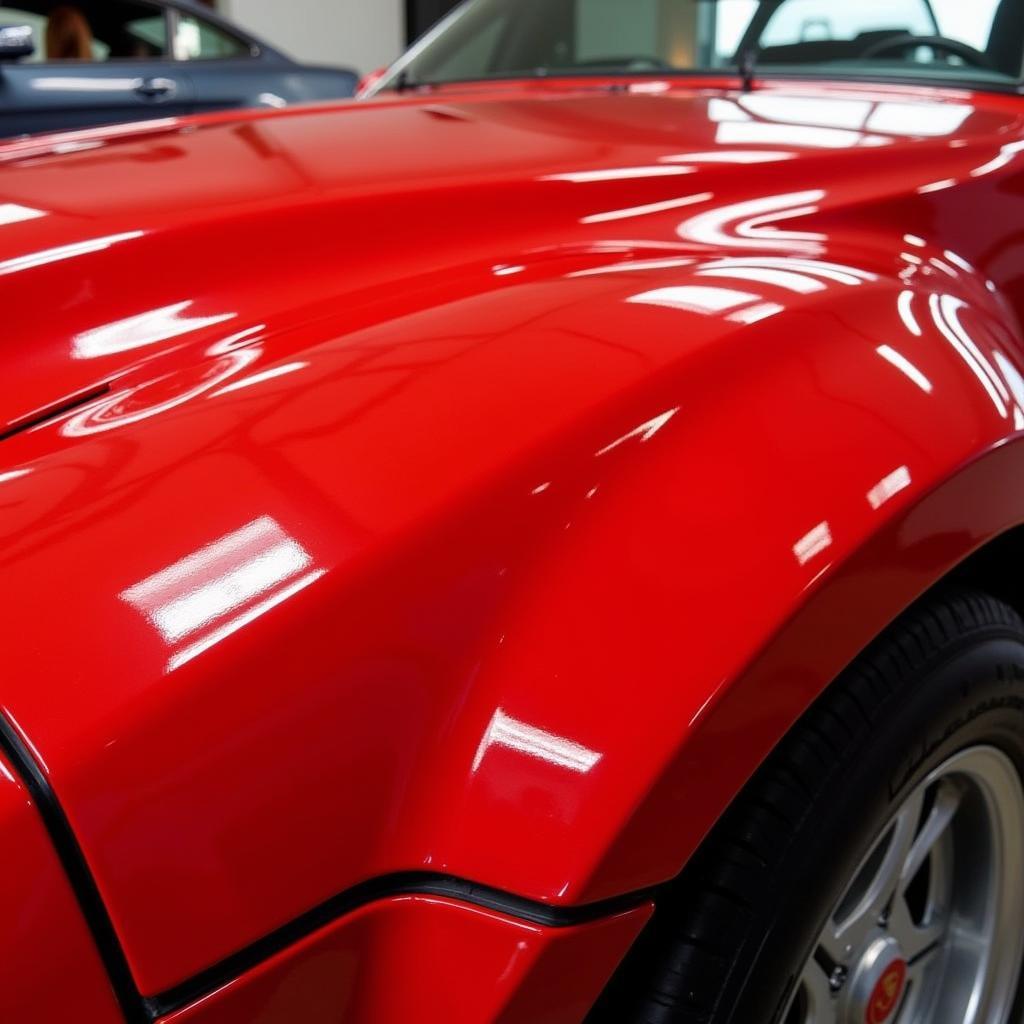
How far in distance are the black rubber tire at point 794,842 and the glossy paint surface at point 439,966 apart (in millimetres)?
100

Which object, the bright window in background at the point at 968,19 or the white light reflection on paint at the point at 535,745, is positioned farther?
the bright window in background at the point at 968,19

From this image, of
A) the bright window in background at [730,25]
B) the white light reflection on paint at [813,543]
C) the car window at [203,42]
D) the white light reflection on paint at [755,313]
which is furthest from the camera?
the car window at [203,42]

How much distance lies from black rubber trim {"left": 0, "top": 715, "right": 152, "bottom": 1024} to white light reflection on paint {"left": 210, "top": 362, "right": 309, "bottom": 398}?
311 millimetres

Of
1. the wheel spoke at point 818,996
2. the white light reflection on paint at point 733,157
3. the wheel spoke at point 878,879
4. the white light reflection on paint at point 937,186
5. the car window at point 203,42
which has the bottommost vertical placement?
the wheel spoke at point 818,996

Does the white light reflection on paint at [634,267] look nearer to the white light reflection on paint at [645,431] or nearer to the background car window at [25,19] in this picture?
the white light reflection on paint at [645,431]

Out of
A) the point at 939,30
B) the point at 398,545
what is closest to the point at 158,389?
the point at 398,545

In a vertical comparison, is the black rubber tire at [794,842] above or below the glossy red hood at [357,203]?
below

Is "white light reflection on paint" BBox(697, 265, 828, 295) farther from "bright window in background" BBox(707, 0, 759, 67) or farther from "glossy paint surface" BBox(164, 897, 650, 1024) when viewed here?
"bright window in background" BBox(707, 0, 759, 67)

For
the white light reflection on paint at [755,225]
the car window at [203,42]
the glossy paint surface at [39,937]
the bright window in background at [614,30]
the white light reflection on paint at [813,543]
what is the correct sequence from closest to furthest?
the glossy paint surface at [39,937] < the white light reflection on paint at [813,543] < the white light reflection on paint at [755,225] < the bright window in background at [614,30] < the car window at [203,42]

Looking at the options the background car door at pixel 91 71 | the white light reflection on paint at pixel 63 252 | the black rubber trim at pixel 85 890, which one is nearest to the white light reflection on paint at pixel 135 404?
the white light reflection on paint at pixel 63 252

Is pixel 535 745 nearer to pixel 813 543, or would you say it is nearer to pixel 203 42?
pixel 813 543

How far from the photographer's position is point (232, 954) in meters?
0.55

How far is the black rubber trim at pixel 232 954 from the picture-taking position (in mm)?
516

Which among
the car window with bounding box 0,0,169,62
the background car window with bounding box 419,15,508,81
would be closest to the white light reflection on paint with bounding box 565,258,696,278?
the background car window with bounding box 419,15,508,81
